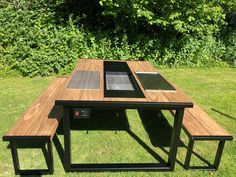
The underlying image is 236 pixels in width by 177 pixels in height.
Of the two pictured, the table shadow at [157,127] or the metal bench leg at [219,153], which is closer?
the metal bench leg at [219,153]

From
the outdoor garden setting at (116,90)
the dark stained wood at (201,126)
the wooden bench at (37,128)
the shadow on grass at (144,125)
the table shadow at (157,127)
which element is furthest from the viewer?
the table shadow at (157,127)

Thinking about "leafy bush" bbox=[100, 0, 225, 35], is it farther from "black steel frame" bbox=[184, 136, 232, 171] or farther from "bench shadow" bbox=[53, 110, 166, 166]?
"black steel frame" bbox=[184, 136, 232, 171]

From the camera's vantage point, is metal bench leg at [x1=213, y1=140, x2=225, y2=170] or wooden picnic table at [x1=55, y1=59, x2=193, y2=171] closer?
wooden picnic table at [x1=55, y1=59, x2=193, y2=171]

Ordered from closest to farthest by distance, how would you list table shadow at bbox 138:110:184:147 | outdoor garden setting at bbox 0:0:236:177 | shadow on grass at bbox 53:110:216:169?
outdoor garden setting at bbox 0:0:236:177 → shadow on grass at bbox 53:110:216:169 → table shadow at bbox 138:110:184:147

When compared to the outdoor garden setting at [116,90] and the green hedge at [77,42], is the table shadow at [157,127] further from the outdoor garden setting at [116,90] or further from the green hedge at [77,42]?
the green hedge at [77,42]

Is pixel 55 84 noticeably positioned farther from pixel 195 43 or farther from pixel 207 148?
pixel 195 43

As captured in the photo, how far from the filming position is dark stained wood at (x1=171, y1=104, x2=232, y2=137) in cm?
287

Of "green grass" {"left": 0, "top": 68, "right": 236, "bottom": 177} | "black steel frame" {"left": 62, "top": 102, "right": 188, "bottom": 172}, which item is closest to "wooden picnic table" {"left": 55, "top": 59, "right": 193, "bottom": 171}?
"black steel frame" {"left": 62, "top": 102, "right": 188, "bottom": 172}

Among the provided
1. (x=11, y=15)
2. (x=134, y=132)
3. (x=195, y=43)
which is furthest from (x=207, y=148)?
(x=11, y=15)

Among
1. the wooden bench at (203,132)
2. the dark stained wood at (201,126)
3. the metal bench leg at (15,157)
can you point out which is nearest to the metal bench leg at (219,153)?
the wooden bench at (203,132)

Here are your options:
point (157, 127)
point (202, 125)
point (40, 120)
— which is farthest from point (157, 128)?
point (40, 120)

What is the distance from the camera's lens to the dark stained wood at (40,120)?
2680 millimetres

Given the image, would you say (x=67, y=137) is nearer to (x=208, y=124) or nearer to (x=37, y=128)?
(x=37, y=128)

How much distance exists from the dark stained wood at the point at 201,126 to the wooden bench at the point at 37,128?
5.15 ft
